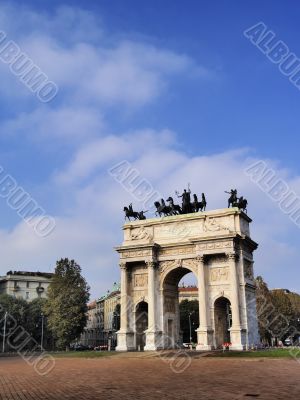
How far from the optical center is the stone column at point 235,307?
40094mm

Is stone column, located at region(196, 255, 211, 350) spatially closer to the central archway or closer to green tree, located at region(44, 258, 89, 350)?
the central archway

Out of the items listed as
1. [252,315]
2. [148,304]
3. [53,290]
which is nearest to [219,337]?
[252,315]

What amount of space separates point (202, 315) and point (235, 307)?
3138 millimetres

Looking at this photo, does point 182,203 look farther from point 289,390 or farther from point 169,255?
point 289,390

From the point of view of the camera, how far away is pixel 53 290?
59906 mm

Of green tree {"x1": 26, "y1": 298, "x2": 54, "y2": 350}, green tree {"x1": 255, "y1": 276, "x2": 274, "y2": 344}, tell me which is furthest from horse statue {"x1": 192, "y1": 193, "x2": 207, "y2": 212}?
green tree {"x1": 26, "y1": 298, "x2": 54, "y2": 350}

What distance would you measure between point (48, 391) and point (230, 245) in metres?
30.3

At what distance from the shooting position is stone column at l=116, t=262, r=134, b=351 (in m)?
45.2

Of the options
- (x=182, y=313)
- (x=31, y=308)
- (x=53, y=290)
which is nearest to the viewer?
(x=53, y=290)

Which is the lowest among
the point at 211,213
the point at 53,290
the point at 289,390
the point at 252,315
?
the point at 289,390

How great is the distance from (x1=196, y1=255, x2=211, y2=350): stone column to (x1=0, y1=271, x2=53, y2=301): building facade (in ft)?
187

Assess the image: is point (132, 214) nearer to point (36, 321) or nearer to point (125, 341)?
point (125, 341)

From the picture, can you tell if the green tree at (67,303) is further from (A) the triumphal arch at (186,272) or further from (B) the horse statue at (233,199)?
(B) the horse statue at (233,199)

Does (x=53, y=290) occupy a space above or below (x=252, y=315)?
above
